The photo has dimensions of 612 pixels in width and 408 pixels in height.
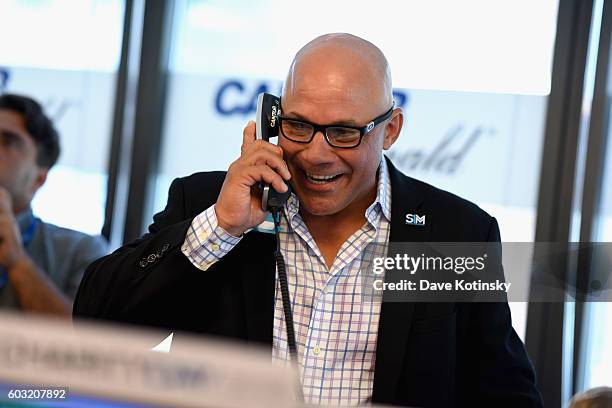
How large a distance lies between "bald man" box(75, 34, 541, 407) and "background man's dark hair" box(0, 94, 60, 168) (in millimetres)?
1398

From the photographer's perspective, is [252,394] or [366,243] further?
[366,243]

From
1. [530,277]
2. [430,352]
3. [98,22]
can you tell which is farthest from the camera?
[98,22]

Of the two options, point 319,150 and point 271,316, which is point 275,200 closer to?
point 319,150

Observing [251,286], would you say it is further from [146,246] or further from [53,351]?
[53,351]

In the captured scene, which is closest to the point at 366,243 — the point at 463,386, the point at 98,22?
the point at 463,386

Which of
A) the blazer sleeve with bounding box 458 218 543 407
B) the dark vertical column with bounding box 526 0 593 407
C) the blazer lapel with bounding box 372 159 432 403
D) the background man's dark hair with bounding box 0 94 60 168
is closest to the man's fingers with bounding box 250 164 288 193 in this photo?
the blazer lapel with bounding box 372 159 432 403

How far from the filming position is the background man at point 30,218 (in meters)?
2.81

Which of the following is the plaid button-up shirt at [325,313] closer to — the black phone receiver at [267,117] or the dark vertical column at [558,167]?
the black phone receiver at [267,117]

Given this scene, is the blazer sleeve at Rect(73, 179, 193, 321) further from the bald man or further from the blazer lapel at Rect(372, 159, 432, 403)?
the blazer lapel at Rect(372, 159, 432, 403)

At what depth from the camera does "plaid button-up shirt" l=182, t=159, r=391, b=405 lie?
5.29 feet

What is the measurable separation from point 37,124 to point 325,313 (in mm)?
1727

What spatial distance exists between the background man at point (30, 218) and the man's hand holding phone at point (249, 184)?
139cm

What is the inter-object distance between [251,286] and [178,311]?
18cm

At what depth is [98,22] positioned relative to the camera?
3525 mm
